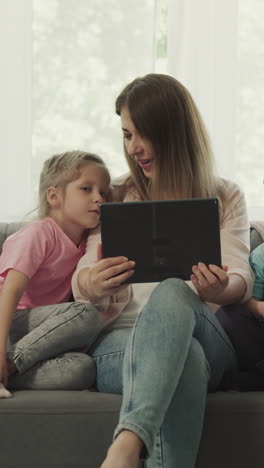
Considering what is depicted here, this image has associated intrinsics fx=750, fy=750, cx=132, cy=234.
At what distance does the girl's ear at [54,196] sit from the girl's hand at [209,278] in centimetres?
54

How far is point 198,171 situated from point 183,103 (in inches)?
6.8

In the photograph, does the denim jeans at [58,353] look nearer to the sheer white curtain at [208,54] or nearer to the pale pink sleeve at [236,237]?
the pale pink sleeve at [236,237]

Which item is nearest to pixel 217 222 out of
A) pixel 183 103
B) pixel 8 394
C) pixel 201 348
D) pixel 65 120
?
pixel 201 348

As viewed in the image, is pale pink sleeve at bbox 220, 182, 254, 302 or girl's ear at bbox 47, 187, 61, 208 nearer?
pale pink sleeve at bbox 220, 182, 254, 302

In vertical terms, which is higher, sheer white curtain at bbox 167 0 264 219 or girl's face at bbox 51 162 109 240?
sheer white curtain at bbox 167 0 264 219

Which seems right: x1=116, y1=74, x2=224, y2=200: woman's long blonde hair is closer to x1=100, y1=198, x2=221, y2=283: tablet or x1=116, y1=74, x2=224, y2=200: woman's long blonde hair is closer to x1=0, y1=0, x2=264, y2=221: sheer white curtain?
x1=100, y1=198, x2=221, y2=283: tablet

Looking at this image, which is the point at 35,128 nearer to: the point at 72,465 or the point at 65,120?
the point at 65,120

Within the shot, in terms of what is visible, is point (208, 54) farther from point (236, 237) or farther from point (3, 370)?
point (3, 370)

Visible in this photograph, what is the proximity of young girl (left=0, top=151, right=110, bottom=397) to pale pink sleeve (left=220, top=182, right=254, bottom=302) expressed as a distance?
326mm

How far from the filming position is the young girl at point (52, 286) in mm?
1653

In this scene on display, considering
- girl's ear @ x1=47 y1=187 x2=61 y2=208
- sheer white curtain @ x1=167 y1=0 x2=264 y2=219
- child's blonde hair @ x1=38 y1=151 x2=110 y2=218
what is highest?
sheer white curtain @ x1=167 y1=0 x2=264 y2=219

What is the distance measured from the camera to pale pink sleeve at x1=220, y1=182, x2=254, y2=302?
1757 mm

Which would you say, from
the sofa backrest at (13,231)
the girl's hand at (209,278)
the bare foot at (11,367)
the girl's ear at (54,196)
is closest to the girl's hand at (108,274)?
the girl's hand at (209,278)

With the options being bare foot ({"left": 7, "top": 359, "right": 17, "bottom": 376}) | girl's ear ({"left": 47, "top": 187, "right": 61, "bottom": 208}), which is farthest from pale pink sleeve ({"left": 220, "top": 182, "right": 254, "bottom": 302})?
bare foot ({"left": 7, "top": 359, "right": 17, "bottom": 376})
